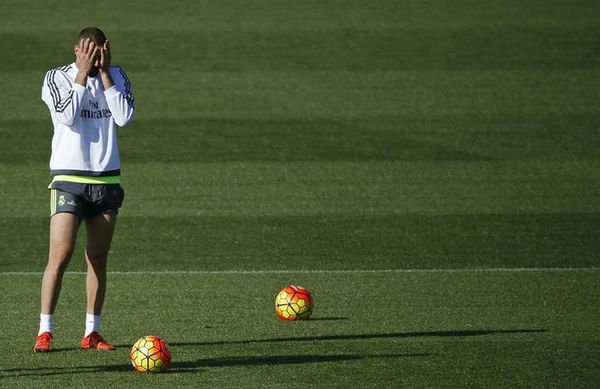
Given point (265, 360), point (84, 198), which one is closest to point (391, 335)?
point (265, 360)

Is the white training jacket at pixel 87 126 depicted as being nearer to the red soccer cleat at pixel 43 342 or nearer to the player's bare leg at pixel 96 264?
the player's bare leg at pixel 96 264

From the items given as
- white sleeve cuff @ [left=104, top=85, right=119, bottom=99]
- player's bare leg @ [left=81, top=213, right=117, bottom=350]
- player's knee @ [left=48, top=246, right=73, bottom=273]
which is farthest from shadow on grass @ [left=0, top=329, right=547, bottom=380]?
white sleeve cuff @ [left=104, top=85, right=119, bottom=99]

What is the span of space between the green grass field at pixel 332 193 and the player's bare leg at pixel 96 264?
0.65 ft

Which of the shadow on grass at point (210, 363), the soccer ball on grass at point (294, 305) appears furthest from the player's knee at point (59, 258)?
the soccer ball on grass at point (294, 305)

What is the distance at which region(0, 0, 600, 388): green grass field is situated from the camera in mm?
8922

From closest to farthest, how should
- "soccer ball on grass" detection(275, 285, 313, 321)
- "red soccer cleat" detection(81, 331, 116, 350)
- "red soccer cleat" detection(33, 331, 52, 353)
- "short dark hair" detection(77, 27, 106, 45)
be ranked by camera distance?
"short dark hair" detection(77, 27, 106, 45) → "red soccer cleat" detection(33, 331, 52, 353) → "red soccer cleat" detection(81, 331, 116, 350) → "soccer ball on grass" detection(275, 285, 313, 321)

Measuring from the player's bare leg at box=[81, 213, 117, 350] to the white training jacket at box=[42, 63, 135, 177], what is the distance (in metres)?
0.36

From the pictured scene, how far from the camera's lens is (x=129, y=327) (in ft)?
31.9

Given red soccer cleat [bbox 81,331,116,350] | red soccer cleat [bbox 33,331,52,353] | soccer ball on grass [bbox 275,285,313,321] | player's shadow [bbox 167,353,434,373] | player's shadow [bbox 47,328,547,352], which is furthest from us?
soccer ball on grass [bbox 275,285,313,321]

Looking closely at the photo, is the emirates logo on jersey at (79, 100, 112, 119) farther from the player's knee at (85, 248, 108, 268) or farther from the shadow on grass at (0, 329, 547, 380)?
the shadow on grass at (0, 329, 547, 380)

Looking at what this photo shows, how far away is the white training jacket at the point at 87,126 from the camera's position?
8.55 meters

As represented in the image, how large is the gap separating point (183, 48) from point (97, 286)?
14906 millimetres

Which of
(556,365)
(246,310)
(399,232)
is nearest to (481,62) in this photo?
(399,232)

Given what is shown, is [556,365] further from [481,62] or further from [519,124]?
[481,62]
